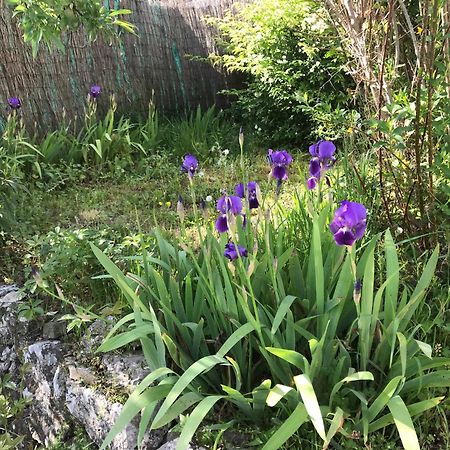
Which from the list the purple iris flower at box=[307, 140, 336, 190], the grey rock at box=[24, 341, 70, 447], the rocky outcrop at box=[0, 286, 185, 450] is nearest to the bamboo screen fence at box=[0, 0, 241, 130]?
the rocky outcrop at box=[0, 286, 185, 450]

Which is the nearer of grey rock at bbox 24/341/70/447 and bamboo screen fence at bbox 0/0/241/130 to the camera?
grey rock at bbox 24/341/70/447

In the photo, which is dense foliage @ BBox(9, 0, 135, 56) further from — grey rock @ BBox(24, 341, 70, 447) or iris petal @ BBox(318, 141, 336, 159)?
grey rock @ BBox(24, 341, 70, 447)

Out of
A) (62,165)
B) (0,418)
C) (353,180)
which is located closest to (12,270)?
(0,418)

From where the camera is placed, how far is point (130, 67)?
215 inches

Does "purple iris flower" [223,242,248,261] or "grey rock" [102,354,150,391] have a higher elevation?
"purple iris flower" [223,242,248,261]

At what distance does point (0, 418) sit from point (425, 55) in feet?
7.26

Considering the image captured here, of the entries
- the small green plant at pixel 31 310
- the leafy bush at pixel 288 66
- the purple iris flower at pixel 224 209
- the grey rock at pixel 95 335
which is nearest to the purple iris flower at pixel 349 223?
the purple iris flower at pixel 224 209

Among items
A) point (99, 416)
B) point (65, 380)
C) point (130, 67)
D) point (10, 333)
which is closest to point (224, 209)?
point (99, 416)

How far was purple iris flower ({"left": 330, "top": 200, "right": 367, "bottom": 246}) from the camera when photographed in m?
1.35

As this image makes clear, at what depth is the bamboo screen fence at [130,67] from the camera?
4.52 m

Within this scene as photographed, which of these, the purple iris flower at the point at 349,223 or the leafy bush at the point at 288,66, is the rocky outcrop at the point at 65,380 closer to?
the purple iris flower at the point at 349,223

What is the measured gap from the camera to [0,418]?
2012mm

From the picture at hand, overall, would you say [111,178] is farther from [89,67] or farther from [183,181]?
[89,67]

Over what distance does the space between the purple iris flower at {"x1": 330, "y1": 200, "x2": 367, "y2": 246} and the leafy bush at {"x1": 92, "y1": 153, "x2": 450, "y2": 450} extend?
205 mm
